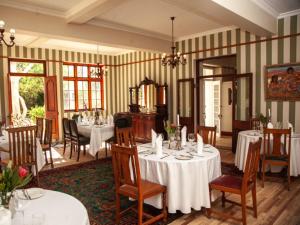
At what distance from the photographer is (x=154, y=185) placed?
311 centimetres

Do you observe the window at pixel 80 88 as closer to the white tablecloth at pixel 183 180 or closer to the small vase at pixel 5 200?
the white tablecloth at pixel 183 180

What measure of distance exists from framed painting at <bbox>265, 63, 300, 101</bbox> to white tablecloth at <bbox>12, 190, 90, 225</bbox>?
5.60 meters

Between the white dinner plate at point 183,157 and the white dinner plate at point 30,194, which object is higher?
the white dinner plate at point 30,194

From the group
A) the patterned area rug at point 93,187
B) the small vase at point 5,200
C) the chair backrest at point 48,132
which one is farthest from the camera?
the chair backrest at point 48,132

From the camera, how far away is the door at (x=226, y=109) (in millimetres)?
9508

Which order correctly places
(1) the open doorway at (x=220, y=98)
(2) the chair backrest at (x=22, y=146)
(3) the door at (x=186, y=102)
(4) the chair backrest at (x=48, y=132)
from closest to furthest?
(2) the chair backrest at (x=22, y=146) → (4) the chair backrest at (x=48, y=132) → (3) the door at (x=186, y=102) → (1) the open doorway at (x=220, y=98)

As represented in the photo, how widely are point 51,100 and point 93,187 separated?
5.21 metres

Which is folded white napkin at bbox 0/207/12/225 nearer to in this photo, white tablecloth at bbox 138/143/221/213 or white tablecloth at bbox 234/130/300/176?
white tablecloth at bbox 138/143/221/213

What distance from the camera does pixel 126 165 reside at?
2.97 m

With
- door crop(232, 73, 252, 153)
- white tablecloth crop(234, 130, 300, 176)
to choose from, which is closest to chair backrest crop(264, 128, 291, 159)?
white tablecloth crop(234, 130, 300, 176)

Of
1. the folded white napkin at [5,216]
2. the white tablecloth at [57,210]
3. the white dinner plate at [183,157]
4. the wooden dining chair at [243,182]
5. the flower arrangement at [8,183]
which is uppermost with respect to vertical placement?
the flower arrangement at [8,183]

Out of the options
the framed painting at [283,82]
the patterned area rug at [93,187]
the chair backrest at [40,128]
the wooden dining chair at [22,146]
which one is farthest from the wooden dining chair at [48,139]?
the framed painting at [283,82]

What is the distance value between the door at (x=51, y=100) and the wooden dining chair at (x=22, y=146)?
14.3ft

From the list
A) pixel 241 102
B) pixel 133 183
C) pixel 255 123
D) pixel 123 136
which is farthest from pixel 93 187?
pixel 241 102
